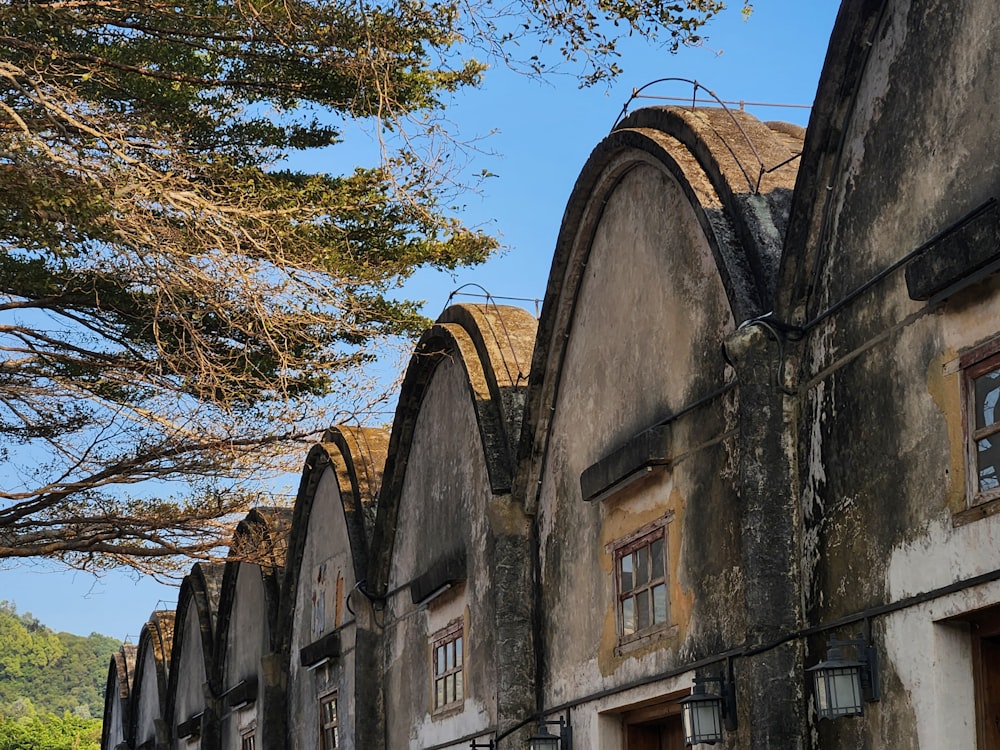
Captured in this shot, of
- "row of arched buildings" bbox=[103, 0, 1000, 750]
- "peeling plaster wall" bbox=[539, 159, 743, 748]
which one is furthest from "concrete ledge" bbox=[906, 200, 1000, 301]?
"peeling plaster wall" bbox=[539, 159, 743, 748]

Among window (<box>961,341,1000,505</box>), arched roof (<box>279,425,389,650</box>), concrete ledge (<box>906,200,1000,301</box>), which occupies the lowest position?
window (<box>961,341,1000,505</box>)

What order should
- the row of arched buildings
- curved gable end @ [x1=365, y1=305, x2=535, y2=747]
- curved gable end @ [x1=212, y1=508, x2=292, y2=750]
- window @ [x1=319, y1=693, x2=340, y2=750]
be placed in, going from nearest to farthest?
1. the row of arched buildings
2. curved gable end @ [x1=365, y1=305, x2=535, y2=747]
3. window @ [x1=319, y1=693, x2=340, y2=750]
4. curved gable end @ [x1=212, y1=508, x2=292, y2=750]

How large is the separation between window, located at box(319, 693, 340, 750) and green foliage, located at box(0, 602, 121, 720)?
123 m

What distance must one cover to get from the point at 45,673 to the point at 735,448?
152970 mm

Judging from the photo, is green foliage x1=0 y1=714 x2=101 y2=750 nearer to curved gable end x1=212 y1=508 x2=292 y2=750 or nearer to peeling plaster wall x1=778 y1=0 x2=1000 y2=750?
curved gable end x1=212 y1=508 x2=292 y2=750

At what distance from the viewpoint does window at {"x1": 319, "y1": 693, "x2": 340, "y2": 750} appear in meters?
19.2

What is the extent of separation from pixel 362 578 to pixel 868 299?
35.4 ft

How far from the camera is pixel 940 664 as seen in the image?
7.45 metres

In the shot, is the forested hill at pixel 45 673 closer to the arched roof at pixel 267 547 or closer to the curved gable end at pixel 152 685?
the curved gable end at pixel 152 685

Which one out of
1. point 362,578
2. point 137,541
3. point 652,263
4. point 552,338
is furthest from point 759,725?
point 137,541

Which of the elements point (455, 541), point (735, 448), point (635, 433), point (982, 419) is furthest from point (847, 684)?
point (455, 541)

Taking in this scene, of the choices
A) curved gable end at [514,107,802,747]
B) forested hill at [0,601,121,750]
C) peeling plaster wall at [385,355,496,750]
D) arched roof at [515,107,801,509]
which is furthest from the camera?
forested hill at [0,601,121,750]

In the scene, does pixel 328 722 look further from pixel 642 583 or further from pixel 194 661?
pixel 194 661

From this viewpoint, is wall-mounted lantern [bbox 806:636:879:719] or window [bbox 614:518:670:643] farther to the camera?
window [bbox 614:518:670:643]
